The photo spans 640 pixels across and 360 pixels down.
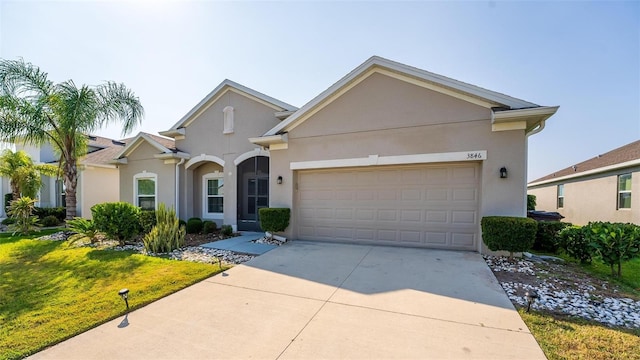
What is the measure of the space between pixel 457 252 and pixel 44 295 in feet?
30.1

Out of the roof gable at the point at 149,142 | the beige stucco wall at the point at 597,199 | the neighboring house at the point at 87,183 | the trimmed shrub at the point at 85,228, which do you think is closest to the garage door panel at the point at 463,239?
the beige stucco wall at the point at 597,199

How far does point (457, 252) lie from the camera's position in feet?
23.8

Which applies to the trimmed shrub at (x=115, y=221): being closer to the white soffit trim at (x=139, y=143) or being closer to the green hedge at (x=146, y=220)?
the green hedge at (x=146, y=220)

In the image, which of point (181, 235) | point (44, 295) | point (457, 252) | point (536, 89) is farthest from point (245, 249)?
point (536, 89)

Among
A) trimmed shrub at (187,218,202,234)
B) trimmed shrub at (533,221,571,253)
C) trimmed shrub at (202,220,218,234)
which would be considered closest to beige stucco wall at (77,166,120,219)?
trimmed shrub at (187,218,202,234)

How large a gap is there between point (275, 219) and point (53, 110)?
28.7ft

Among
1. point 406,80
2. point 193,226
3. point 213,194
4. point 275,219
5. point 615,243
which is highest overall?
point 406,80

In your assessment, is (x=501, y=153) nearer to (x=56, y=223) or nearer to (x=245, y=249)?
(x=245, y=249)

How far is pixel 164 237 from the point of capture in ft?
25.8

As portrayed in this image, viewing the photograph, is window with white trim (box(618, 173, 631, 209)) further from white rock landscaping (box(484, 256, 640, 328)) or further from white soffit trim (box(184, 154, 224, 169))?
white soffit trim (box(184, 154, 224, 169))

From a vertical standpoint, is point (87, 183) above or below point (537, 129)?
below

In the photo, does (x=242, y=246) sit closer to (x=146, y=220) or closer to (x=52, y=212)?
(x=146, y=220)

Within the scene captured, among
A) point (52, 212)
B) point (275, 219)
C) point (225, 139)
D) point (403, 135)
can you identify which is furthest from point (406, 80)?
point (52, 212)

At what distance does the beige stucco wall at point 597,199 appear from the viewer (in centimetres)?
1121
